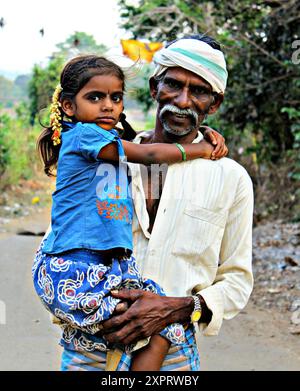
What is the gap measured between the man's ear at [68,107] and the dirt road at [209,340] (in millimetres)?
2858

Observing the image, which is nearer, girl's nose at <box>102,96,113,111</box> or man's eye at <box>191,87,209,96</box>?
girl's nose at <box>102,96,113,111</box>

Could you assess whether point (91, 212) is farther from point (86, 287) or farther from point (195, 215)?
point (195, 215)

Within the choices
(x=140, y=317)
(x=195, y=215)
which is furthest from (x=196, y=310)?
(x=195, y=215)

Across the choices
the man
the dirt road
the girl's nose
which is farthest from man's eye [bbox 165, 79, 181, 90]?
the dirt road

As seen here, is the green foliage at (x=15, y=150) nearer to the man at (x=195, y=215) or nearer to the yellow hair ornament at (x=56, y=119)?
the yellow hair ornament at (x=56, y=119)

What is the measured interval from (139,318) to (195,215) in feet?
1.41

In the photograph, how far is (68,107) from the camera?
2420 mm

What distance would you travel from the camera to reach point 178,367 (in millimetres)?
2309

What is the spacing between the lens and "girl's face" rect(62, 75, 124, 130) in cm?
234

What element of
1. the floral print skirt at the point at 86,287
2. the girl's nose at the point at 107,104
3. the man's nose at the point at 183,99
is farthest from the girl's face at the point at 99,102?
the floral print skirt at the point at 86,287

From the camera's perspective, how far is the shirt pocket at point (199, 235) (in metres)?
2.36

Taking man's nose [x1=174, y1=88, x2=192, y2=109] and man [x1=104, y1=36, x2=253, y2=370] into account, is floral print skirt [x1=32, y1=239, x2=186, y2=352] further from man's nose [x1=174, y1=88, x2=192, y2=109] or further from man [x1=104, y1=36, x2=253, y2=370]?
man's nose [x1=174, y1=88, x2=192, y2=109]

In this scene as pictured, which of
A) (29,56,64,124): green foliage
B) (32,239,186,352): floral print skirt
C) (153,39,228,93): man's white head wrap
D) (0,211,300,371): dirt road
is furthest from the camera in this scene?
(29,56,64,124): green foliage

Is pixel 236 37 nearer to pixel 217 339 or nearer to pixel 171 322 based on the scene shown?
pixel 217 339
